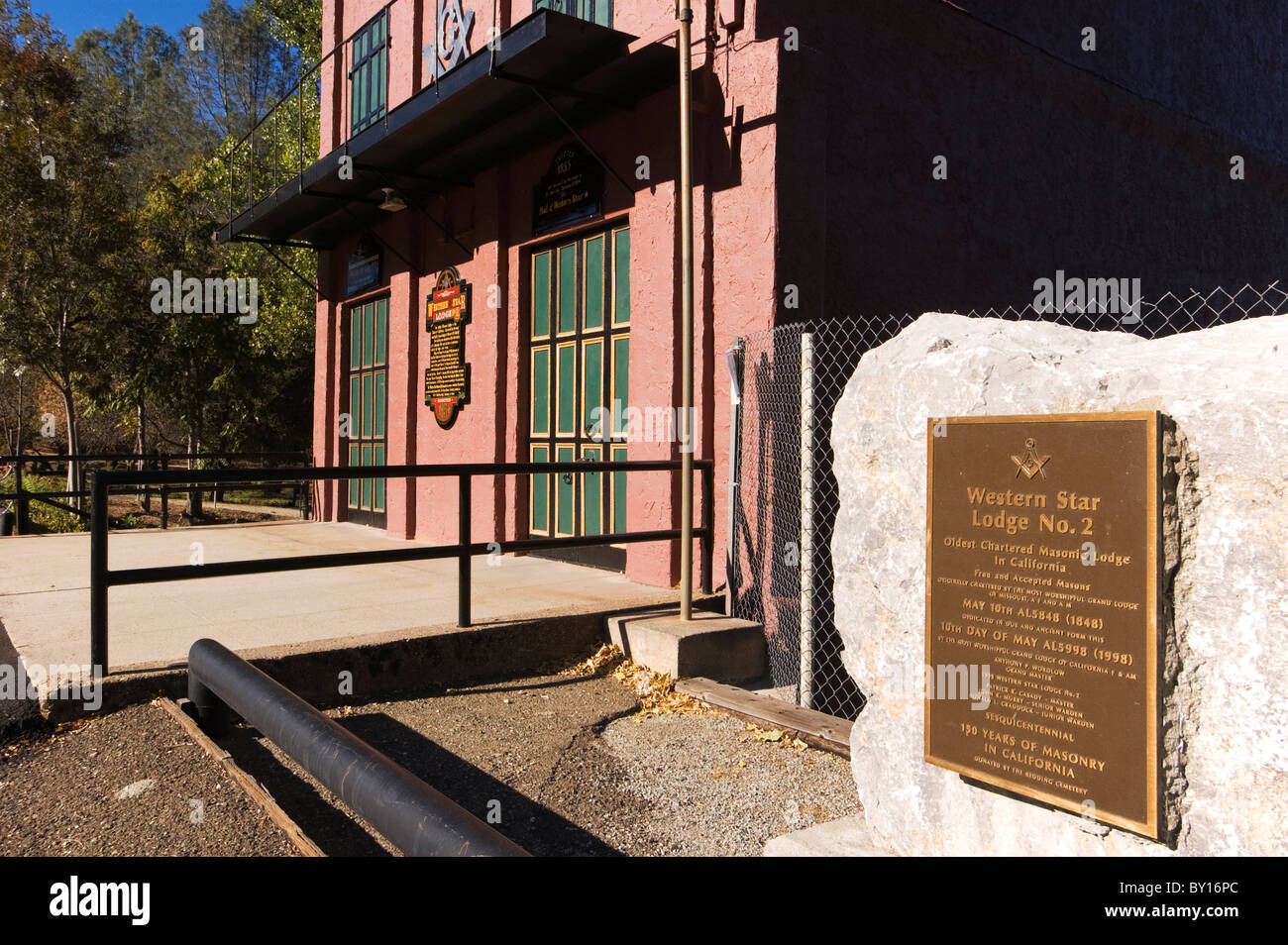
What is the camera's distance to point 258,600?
7211 millimetres

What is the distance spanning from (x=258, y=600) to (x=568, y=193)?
4691 mm

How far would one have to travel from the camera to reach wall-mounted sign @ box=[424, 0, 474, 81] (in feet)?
34.8

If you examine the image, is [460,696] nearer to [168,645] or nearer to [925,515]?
[168,645]

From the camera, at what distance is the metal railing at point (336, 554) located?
4664 mm

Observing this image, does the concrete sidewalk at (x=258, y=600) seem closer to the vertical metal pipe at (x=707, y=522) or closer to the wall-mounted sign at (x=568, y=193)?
the vertical metal pipe at (x=707, y=522)

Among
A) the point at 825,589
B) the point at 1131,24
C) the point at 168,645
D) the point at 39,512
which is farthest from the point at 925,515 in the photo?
the point at 39,512

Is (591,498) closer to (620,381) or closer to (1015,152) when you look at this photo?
(620,381)

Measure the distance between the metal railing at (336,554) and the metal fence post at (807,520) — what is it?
132 centimetres

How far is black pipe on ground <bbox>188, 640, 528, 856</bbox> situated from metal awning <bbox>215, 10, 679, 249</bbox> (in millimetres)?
5232

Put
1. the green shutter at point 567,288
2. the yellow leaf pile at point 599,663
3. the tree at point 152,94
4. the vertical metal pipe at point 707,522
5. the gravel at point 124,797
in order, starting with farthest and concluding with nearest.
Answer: the tree at point 152,94
the green shutter at point 567,288
the vertical metal pipe at point 707,522
the yellow leaf pile at point 599,663
the gravel at point 124,797

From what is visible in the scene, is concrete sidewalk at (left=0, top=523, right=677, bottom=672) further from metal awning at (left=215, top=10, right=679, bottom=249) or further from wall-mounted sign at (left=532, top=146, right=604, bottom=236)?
metal awning at (left=215, top=10, right=679, bottom=249)

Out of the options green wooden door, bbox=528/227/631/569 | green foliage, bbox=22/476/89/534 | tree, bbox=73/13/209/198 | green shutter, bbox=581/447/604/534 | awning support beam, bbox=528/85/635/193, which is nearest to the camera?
awning support beam, bbox=528/85/635/193

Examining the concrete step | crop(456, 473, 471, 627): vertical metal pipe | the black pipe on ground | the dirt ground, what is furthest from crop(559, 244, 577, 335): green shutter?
the black pipe on ground

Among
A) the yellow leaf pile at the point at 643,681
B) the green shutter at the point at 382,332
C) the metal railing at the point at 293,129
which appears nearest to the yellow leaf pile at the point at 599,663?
the yellow leaf pile at the point at 643,681
